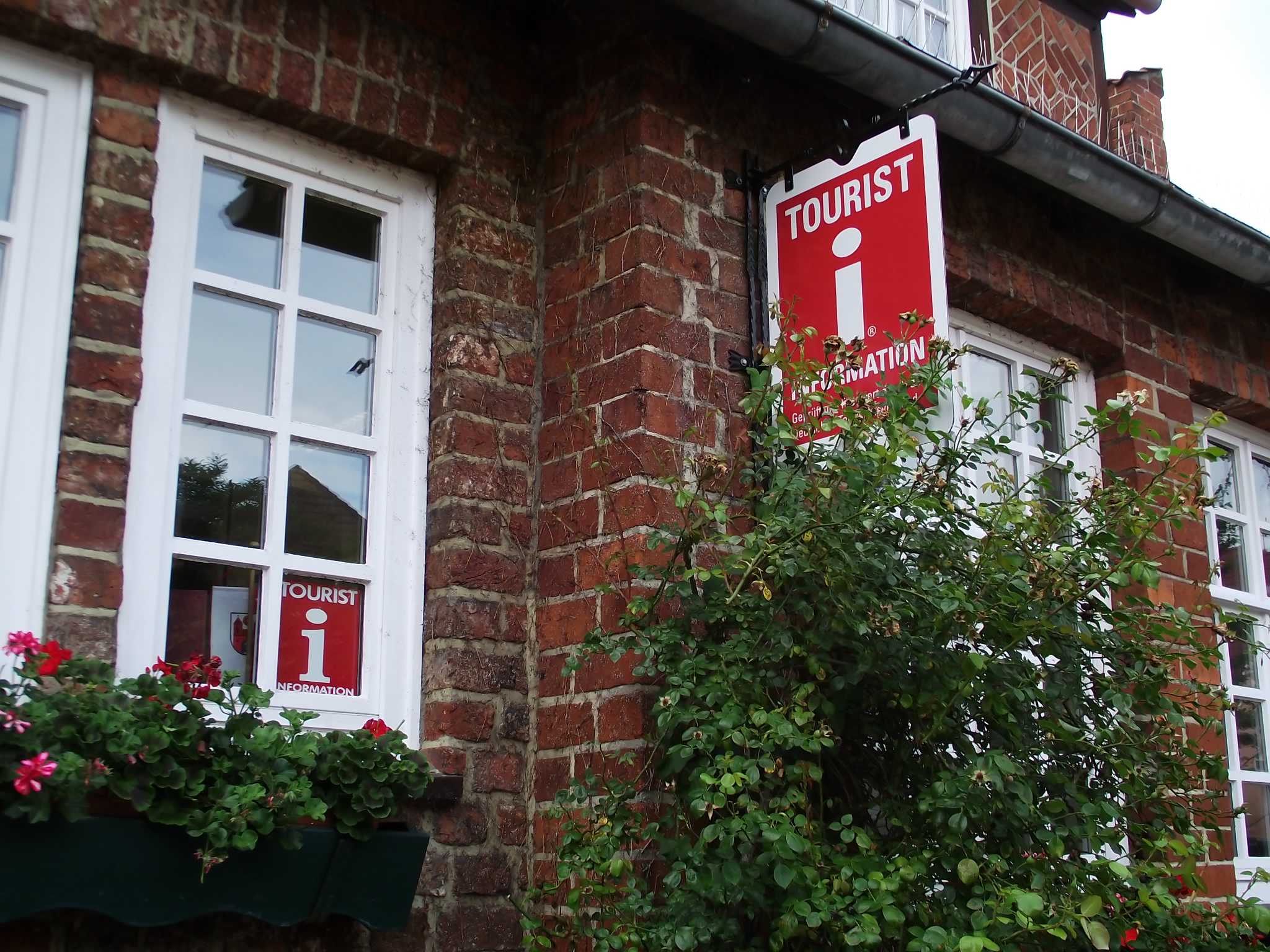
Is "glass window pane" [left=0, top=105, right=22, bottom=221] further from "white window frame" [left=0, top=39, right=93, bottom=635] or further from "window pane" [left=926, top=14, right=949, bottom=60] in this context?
"window pane" [left=926, top=14, right=949, bottom=60]

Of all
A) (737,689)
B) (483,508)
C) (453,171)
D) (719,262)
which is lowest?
(737,689)

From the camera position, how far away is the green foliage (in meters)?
2.68

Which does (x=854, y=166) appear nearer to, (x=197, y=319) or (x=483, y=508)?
(x=483, y=508)

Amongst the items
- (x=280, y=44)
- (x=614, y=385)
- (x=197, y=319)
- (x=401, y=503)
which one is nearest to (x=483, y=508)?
(x=401, y=503)

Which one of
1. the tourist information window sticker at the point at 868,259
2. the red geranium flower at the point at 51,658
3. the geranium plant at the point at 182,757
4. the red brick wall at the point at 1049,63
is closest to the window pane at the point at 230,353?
the geranium plant at the point at 182,757

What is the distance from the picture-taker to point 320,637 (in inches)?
125

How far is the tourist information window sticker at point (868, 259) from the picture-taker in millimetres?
3201

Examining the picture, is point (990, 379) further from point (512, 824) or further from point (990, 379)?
point (512, 824)

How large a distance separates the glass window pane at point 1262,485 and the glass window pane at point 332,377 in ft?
13.5

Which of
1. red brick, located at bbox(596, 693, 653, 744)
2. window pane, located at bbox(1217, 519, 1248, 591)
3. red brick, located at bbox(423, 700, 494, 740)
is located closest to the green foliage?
red brick, located at bbox(596, 693, 653, 744)

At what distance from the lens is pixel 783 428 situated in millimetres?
2986

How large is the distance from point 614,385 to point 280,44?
1249mm

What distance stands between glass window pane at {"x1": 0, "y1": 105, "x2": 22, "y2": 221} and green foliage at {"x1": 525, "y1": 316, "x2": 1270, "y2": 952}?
5.58 ft

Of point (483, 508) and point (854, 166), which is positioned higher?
point (854, 166)
